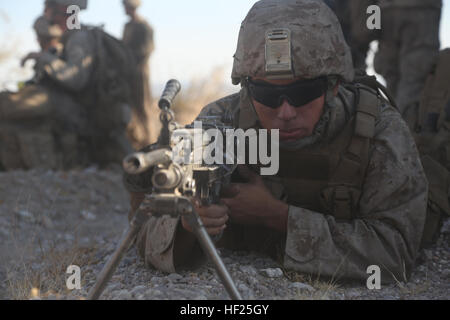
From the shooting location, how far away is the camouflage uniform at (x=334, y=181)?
97.2 inches

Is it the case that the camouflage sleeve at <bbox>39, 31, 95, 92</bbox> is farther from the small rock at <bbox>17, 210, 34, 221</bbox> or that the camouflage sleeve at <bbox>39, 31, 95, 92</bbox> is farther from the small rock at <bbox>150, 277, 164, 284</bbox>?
the small rock at <bbox>150, 277, 164, 284</bbox>

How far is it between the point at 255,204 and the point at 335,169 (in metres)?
0.53

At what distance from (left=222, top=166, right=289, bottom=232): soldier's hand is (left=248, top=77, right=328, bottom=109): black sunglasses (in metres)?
0.45

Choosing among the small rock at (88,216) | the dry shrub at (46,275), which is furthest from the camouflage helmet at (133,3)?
the dry shrub at (46,275)

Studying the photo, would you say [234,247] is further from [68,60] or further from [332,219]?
[68,60]

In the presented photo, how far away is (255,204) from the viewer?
249 centimetres

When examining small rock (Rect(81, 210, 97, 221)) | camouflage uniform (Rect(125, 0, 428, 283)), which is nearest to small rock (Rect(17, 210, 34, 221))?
small rock (Rect(81, 210, 97, 221))

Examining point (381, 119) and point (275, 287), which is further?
point (381, 119)

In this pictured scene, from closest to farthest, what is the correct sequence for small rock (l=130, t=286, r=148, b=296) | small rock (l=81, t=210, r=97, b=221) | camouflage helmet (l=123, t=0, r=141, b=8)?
small rock (l=130, t=286, r=148, b=296), small rock (l=81, t=210, r=97, b=221), camouflage helmet (l=123, t=0, r=141, b=8)

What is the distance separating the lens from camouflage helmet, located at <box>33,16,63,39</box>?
22.5 feet

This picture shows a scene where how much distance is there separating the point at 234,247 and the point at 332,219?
0.75 meters

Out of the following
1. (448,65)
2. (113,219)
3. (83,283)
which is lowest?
(113,219)

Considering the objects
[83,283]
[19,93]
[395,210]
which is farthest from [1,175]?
[395,210]

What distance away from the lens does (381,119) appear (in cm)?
274
